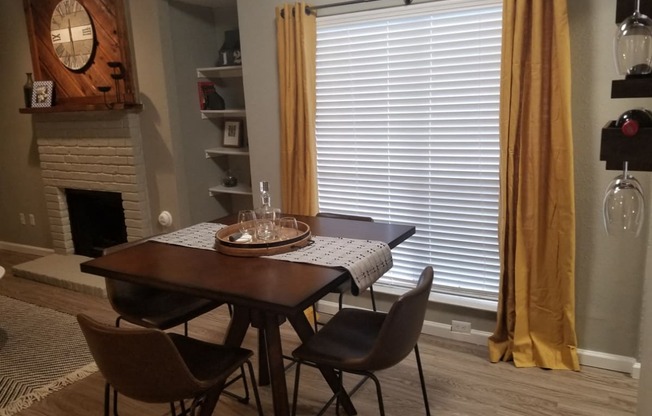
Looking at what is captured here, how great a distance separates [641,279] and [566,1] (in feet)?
4.74

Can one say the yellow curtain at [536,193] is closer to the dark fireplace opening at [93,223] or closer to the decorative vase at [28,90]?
the dark fireplace opening at [93,223]

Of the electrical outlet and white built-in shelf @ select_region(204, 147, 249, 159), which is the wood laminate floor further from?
white built-in shelf @ select_region(204, 147, 249, 159)

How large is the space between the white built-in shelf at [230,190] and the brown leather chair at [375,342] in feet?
6.87

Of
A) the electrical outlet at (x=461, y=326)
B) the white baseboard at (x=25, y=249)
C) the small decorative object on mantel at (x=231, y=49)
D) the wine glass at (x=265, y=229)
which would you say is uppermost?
→ the small decorative object on mantel at (x=231, y=49)

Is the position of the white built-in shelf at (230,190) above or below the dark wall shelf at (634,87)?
below

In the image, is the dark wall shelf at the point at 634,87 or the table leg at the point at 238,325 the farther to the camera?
the table leg at the point at 238,325

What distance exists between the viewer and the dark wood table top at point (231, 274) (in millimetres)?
1780

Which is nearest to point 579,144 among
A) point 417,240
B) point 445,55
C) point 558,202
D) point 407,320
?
point 558,202

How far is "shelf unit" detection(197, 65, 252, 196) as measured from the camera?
13.6ft

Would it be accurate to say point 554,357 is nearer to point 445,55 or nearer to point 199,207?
point 445,55

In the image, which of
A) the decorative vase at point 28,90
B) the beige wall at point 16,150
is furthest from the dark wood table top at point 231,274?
the beige wall at point 16,150

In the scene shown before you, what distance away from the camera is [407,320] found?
1.92m

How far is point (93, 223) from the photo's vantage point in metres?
4.97

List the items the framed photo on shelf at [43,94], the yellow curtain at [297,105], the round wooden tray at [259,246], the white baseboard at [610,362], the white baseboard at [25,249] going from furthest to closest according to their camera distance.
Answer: the white baseboard at [25,249] < the framed photo on shelf at [43,94] < the yellow curtain at [297,105] < the white baseboard at [610,362] < the round wooden tray at [259,246]
